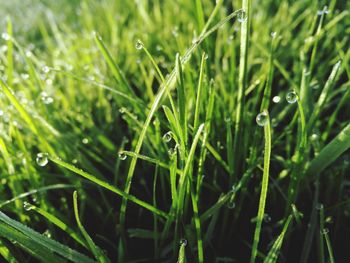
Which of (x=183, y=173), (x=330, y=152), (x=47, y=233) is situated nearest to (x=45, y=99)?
(x=47, y=233)

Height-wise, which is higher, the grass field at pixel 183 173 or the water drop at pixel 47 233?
the grass field at pixel 183 173

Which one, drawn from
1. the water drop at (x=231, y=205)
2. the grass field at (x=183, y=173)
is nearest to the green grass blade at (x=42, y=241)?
the grass field at (x=183, y=173)

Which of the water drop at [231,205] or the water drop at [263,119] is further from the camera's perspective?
the water drop at [231,205]

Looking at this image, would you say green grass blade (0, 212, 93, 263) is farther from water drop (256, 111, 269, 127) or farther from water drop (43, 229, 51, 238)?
water drop (256, 111, 269, 127)

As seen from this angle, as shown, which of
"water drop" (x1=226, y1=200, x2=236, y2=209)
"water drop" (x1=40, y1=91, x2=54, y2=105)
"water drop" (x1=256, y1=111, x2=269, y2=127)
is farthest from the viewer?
"water drop" (x1=40, y1=91, x2=54, y2=105)

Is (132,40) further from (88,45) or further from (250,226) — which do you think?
(250,226)

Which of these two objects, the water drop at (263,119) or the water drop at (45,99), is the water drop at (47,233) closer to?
the water drop at (45,99)

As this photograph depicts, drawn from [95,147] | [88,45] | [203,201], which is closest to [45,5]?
[88,45]

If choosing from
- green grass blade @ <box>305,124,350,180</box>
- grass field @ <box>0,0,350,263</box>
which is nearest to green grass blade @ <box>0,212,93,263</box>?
grass field @ <box>0,0,350,263</box>

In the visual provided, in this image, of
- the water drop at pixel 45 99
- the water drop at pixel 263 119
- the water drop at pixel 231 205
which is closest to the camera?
the water drop at pixel 263 119

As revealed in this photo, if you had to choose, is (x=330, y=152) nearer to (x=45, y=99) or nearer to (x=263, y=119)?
(x=263, y=119)

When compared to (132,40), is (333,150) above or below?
below
